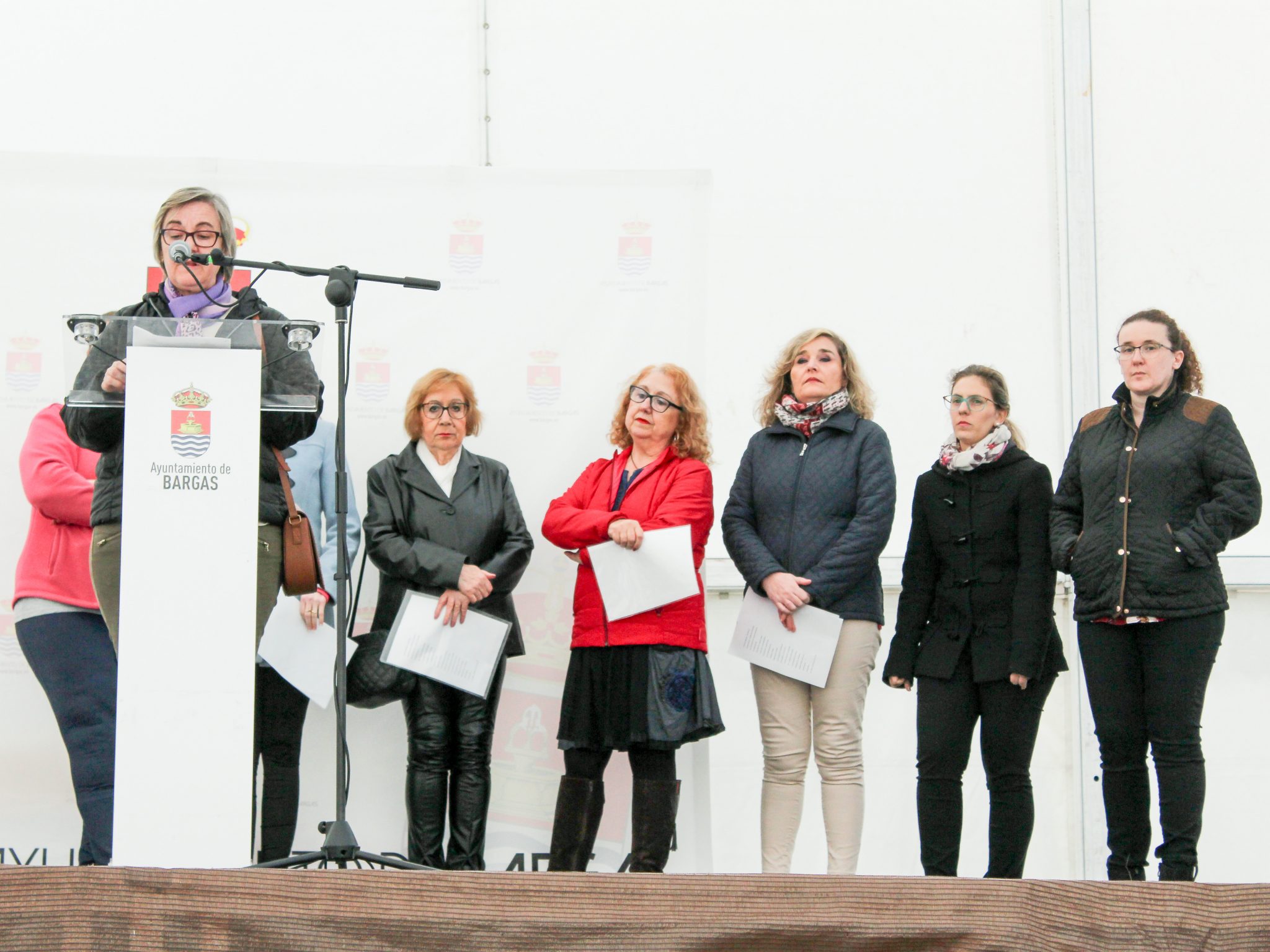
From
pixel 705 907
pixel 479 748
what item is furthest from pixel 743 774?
pixel 705 907

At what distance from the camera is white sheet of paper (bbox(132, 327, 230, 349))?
2.29 metres

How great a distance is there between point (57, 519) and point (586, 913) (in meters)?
2.17

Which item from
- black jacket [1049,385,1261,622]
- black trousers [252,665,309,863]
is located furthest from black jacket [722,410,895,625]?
black trousers [252,665,309,863]

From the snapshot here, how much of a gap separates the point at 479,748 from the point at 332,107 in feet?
6.47

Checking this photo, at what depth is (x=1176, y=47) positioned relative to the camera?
12.8 feet

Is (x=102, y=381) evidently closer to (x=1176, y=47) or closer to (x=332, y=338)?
(x=332, y=338)

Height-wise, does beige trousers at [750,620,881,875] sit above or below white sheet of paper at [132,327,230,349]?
below

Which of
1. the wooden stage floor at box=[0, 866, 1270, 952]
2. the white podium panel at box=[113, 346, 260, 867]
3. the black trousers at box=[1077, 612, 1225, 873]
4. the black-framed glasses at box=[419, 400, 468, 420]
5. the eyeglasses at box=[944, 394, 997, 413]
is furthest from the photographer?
the black-framed glasses at box=[419, 400, 468, 420]

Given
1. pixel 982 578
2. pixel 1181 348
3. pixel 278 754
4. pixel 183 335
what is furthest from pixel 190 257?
pixel 1181 348

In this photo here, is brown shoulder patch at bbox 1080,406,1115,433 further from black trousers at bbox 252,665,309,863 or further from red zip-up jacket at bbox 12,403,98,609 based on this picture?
red zip-up jacket at bbox 12,403,98,609

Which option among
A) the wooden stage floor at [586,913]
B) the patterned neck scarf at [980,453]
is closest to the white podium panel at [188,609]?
the wooden stage floor at [586,913]

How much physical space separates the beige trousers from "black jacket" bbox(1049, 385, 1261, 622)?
540 millimetres

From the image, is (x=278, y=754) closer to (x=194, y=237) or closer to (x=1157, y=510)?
(x=194, y=237)

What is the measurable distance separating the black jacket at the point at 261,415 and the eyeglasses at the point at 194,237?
14 cm
